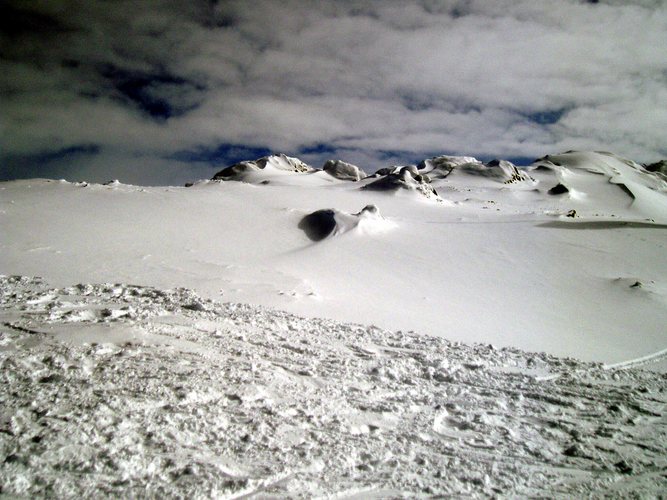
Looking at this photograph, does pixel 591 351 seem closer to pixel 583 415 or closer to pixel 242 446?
pixel 583 415

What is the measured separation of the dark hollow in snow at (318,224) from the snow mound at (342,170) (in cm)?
2104

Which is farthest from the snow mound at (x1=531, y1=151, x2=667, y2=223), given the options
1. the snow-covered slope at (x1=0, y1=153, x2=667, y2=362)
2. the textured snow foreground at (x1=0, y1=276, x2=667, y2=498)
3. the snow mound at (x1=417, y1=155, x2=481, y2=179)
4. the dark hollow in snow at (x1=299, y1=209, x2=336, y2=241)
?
the textured snow foreground at (x1=0, y1=276, x2=667, y2=498)

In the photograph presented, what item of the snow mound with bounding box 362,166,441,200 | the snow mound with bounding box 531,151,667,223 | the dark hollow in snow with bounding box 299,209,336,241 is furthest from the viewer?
the snow mound with bounding box 531,151,667,223

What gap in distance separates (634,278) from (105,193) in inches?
474

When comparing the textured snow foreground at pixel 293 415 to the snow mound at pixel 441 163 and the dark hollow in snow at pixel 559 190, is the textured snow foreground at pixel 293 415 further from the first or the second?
the snow mound at pixel 441 163

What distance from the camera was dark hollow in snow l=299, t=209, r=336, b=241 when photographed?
29.2 ft

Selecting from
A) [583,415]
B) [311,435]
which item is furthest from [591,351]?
[311,435]

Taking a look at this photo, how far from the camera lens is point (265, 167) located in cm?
2933

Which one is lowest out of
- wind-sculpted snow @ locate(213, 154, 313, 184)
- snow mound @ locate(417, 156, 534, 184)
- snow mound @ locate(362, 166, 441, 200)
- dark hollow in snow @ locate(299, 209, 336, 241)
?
wind-sculpted snow @ locate(213, 154, 313, 184)

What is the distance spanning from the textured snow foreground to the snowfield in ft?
0.04

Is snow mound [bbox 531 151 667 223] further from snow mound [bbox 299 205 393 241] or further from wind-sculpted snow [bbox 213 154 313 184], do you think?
wind-sculpted snow [bbox 213 154 313 184]

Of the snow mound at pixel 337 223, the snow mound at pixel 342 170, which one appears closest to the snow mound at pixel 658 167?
the snow mound at pixel 342 170

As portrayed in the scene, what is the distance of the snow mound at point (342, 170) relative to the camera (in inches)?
1206

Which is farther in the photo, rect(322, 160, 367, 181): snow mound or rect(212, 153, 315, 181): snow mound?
rect(322, 160, 367, 181): snow mound
